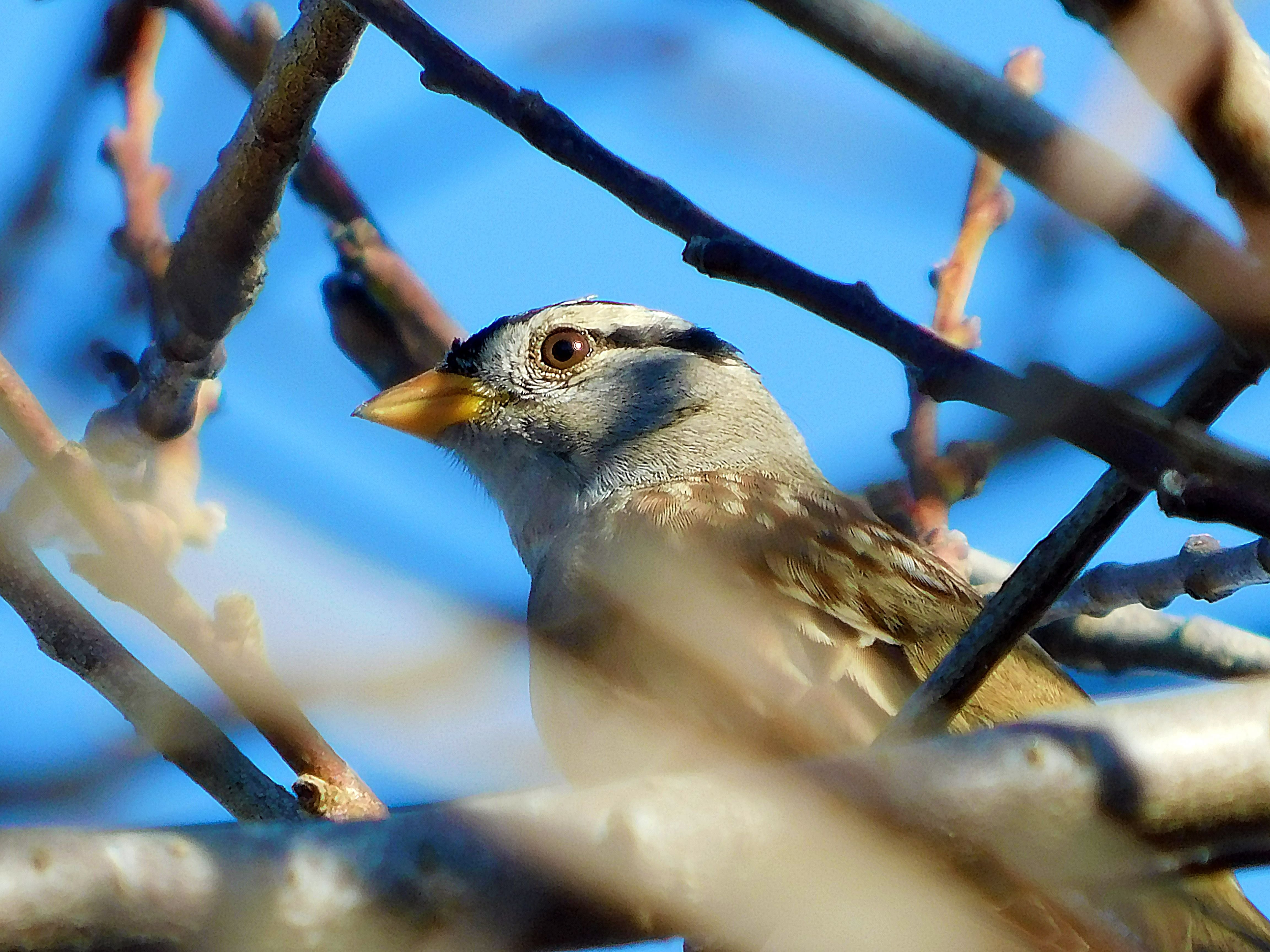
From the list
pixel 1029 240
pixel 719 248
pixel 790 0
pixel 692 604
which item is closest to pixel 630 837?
pixel 719 248

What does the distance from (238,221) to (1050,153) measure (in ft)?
7.25

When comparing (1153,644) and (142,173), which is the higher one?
(142,173)

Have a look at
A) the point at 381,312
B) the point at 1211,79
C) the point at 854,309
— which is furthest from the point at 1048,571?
the point at 381,312

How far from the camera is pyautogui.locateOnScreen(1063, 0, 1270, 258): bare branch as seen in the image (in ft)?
4.80

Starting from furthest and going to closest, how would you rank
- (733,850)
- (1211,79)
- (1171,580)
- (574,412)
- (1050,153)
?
(574,412) → (1171,580) → (733,850) → (1050,153) → (1211,79)

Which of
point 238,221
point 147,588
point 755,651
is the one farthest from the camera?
point 755,651

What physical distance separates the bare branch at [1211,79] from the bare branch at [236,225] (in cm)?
198

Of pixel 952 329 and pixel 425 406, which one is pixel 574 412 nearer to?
pixel 425 406

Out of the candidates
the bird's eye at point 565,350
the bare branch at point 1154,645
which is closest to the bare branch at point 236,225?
the bird's eye at point 565,350

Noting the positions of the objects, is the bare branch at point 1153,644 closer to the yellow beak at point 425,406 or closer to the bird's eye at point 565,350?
the bird's eye at point 565,350

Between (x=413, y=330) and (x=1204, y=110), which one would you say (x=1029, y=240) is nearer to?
(x=1204, y=110)

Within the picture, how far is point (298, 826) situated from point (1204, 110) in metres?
1.25

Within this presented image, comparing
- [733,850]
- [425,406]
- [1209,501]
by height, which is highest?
[425,406]

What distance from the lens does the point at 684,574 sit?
3.82m
